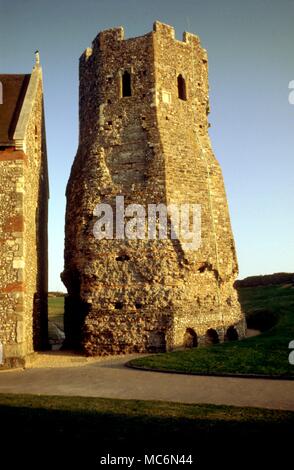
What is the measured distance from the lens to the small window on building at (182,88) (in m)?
18.0

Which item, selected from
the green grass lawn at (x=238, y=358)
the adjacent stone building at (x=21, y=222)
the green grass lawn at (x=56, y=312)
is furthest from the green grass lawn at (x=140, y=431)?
the green grass lawn at (x=56, y=312)

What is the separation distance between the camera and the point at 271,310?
21562 millimetres

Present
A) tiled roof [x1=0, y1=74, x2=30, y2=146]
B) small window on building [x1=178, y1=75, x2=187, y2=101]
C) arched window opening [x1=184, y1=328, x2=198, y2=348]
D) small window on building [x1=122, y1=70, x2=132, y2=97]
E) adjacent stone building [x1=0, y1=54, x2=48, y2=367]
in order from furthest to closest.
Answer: small window on building [x1=178, y1=75, x2=187, y2=101], small window on building [x1=122, y1=70, x2=132, y2=97], arched window opening [x1=184, y1=328, x2=198, y2=348], tiled roof [x1=0, y1=74, x2=30, y2=146], adjacent stone building [x1=0, y1=54, x2=48, y2=367]

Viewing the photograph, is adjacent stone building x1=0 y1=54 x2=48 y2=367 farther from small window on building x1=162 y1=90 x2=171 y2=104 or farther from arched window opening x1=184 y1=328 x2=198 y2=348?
arched window opening x1=184 y1=328 x2=198 y2=348

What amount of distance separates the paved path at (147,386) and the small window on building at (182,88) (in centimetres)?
1201

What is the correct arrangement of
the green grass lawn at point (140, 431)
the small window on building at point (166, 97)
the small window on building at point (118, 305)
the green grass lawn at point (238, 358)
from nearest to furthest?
1. the green grass lawn at point (140, 431)
2. the green grass lawn at point (238, 358)
3. the small window on building at point (118, 305)
4. the small window on building at point (166, 97)

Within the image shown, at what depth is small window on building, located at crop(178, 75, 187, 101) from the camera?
18047mm

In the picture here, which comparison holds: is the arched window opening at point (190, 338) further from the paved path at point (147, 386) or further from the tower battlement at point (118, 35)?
the tower battlement at point (118, 35)

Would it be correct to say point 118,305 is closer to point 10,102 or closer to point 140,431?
point 10,102

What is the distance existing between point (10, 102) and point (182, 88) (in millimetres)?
7445

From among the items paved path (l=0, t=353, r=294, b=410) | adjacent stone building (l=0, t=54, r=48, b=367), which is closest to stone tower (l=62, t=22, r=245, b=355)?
adjacent stone building (l=0, t=54, r=48, b=367)

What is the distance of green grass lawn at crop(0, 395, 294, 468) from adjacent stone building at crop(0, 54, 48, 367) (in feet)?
19.4

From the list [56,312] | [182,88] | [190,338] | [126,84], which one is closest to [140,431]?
[190,338]

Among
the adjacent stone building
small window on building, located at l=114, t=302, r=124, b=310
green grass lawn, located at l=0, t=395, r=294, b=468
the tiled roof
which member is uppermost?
the tiled roof
